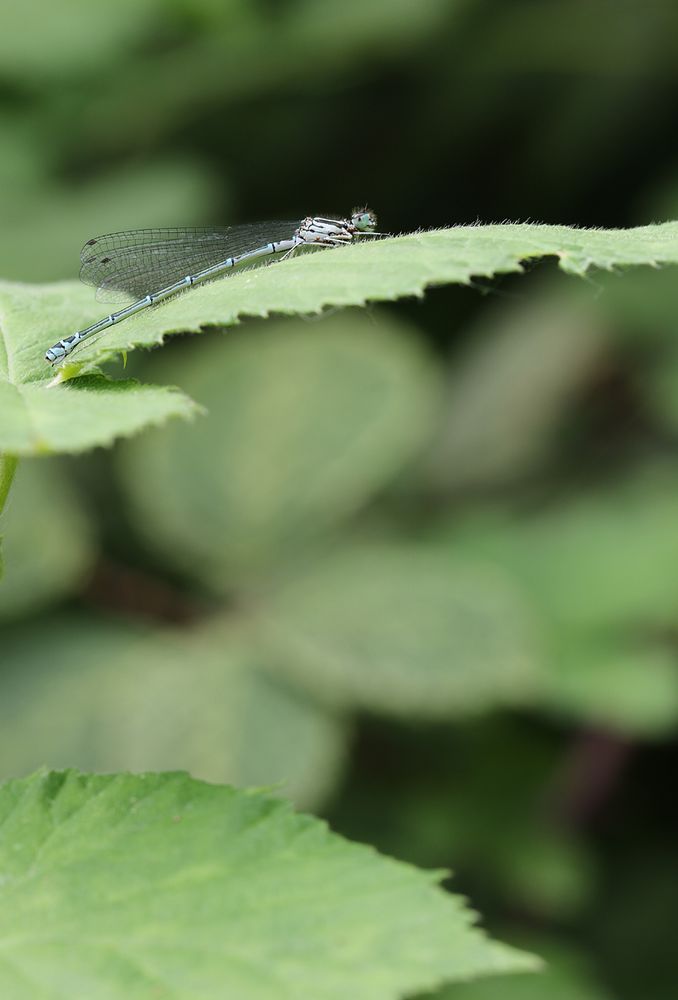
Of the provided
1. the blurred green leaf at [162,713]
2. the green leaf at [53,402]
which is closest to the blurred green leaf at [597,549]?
the blurred green leaf at [162,713]

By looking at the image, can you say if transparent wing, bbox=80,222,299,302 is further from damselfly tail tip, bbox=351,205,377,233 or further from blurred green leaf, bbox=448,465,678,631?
blurred green leaf, bbox=448,465,678,631

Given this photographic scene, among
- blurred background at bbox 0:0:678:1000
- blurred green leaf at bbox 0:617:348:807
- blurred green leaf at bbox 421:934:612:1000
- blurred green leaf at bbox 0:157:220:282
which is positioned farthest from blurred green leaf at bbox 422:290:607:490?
blurred green leaf at bbox 421:934:612:1000

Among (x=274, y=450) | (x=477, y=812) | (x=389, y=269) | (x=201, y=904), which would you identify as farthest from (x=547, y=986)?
(x=389, y=269)

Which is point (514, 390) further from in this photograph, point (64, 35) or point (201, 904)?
point (201, 904)

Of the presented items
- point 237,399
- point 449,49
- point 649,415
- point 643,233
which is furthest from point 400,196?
point 643,233

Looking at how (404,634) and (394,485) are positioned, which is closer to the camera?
(404,634)

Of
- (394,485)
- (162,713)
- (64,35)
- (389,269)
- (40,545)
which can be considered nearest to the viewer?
(389,269)

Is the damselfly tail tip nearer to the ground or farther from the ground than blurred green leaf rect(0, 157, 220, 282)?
nearer to the ground
